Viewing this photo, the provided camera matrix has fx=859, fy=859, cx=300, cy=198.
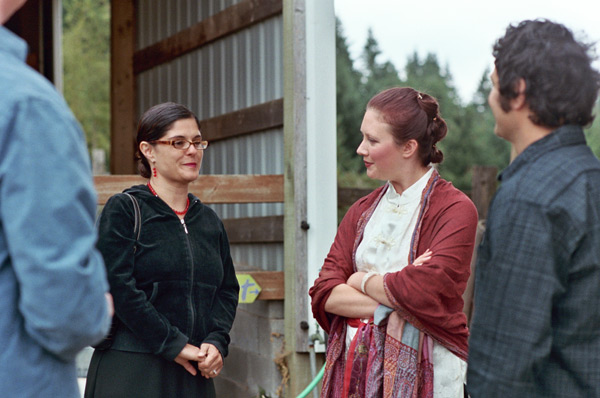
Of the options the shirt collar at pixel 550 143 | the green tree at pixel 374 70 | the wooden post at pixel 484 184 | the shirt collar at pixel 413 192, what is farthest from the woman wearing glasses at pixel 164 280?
the green tree at pixel 374 70

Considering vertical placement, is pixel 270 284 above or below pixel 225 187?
below

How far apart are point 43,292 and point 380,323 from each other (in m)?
1.46

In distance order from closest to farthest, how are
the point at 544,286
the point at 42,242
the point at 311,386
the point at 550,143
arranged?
1. the point at 42,242
2. the point at 544,286
3. the point at 550,143
4. the point at 311,386

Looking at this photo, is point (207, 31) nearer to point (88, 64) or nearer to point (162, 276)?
point (162, 276)

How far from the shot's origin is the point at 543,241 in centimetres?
169

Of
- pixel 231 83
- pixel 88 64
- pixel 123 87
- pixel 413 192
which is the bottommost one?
pixel 413 192

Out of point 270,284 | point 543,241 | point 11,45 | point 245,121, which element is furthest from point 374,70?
point 11,45

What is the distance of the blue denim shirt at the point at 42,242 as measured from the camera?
56.1 inches

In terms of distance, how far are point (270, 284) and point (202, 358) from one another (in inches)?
81.9

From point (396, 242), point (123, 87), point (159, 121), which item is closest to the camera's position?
point (396, 242)

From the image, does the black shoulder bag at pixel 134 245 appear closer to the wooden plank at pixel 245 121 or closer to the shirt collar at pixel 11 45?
the shirt collar at pixel 11 45

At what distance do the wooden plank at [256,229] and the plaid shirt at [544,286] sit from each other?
11.6 feet

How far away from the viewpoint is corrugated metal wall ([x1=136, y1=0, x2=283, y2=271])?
543 cm

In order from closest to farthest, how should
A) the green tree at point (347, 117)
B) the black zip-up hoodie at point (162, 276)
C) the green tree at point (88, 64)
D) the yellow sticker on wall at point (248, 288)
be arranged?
the black zip-up hoodie at point (162, 276) → the yellow sticker on wall at point (248, 288) → the green tree at point (347, 117) → the green tree at point (88, 64)
